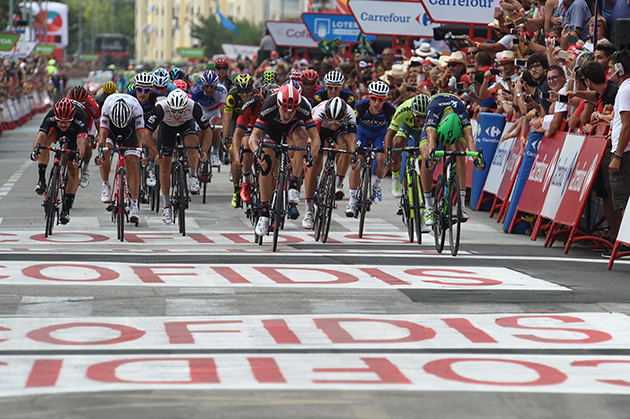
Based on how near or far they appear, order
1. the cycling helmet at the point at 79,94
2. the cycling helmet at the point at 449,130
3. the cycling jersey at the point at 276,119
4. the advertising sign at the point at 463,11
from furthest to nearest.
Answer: the advertising sign at the point at 463,11, the cycling helmet at the point at 79,94, the cycling jersey at the point at 276,119, the cycling helmet at the point at 449,130

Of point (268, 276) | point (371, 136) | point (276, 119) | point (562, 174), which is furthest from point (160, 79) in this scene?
point (268, 276)

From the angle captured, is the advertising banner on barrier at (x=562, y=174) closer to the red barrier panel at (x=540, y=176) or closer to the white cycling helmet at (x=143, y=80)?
the red barrier panel at (x=540, y=176)

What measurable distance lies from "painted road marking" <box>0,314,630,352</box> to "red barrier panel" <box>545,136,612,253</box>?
161 inches

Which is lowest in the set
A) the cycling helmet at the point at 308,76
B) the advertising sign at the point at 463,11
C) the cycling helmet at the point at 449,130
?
the cycling helmet at the point at 449,130

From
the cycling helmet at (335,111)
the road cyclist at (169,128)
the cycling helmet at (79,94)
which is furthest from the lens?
the cycling helmet at (79,94)

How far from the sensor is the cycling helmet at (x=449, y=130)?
11891mm

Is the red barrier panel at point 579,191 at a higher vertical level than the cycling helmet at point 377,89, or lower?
lower

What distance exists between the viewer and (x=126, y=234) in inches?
522

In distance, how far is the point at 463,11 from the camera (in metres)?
21.5

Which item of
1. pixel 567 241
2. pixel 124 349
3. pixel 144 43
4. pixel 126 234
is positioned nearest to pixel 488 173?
pixel 567 241

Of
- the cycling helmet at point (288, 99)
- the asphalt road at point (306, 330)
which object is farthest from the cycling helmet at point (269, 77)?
the cycling helmet at point (288, 99)

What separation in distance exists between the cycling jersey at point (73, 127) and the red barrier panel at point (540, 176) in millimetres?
5565

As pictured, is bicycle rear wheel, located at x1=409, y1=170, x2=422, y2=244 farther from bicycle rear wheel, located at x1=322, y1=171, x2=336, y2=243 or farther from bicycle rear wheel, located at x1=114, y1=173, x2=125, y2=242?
bicycle rear wheel, located at x1=114, y1=173, x2=125, y2=242

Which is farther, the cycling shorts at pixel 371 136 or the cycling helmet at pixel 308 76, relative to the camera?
the cycling helmet at pixel 308 76
